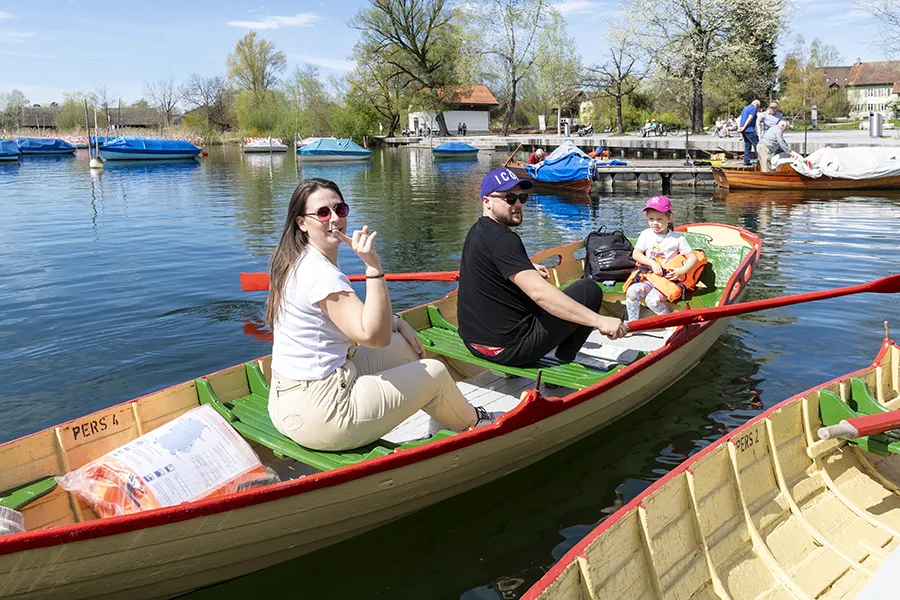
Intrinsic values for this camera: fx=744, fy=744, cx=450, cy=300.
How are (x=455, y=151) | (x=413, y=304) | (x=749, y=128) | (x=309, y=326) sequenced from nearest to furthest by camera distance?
(x=309, y=326)
(x=413, y=304)
(x=749, y=128)
(x=455, y=151)

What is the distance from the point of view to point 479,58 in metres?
59.8

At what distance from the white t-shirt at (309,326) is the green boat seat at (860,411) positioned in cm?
327

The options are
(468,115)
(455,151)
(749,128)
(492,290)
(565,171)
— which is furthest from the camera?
(468,115)

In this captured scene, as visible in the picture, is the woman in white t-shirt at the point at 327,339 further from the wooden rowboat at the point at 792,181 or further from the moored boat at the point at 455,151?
the moored boat at the point at 455,151

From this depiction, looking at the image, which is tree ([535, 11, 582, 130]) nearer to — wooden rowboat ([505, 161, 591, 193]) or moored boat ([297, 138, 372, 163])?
moored boat ([297, 138, 372, 163])

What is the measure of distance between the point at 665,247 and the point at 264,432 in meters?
5.02

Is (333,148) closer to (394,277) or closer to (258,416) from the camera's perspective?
(394,277)

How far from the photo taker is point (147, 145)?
1876 inches

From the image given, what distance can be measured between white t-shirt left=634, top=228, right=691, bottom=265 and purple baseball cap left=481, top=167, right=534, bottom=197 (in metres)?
3.15

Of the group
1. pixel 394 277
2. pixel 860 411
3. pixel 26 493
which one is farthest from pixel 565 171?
pixel 26 493

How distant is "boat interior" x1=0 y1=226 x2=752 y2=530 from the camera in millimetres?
4406

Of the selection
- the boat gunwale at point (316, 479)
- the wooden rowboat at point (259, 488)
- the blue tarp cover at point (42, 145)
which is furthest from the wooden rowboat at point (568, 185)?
the blue tarp cover at point (42, 145)

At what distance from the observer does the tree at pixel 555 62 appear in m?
59.0

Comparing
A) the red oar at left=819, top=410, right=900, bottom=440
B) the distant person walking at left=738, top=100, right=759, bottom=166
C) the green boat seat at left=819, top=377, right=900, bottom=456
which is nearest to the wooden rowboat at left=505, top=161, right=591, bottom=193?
the distant person walking at left=738, top=100, right=759, bottom=166
